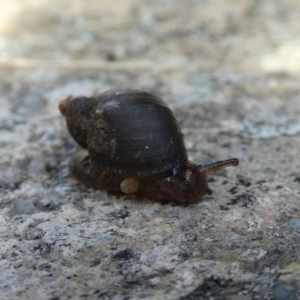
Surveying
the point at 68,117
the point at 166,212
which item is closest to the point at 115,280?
the point at 166,212

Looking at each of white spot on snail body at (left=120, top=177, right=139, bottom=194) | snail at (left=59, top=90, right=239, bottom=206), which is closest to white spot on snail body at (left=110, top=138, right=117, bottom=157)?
snail at (left=59, top=90, right=239, bottom=206)

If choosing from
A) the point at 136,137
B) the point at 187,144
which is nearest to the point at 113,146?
the point at 136,137

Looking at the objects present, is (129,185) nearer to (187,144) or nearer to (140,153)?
(140,153)

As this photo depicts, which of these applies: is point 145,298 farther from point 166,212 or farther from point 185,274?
point 166,212

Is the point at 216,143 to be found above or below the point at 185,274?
above

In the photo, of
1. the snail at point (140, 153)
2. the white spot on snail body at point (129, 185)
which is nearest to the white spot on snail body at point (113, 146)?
the snail at point (140, 153)

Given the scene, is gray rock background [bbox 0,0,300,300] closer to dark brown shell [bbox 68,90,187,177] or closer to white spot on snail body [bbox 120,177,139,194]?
white spot on snail body [bbox 120,177,139,194]
